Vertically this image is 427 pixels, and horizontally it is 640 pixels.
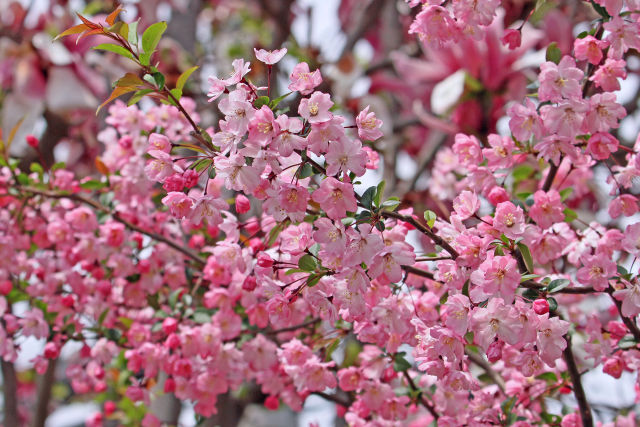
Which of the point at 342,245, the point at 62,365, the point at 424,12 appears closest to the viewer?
the point at 342,245

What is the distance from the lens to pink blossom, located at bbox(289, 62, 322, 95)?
2.71 feet

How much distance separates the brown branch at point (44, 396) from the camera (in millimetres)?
1908

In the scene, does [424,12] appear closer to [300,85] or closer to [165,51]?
[300,85]

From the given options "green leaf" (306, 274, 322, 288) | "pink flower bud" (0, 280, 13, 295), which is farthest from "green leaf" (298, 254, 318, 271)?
"pink flower bud" (0, 280, 13, 295)

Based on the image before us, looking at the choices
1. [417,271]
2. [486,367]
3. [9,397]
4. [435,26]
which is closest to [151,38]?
[435,26]

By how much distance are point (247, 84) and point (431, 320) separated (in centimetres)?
48

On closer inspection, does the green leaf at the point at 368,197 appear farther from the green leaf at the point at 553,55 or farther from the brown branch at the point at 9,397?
the brown branch at the point at 9,397

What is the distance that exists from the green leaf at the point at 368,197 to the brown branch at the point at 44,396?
1.40 m

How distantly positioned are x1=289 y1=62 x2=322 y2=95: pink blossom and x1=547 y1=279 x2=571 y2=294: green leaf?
43cm

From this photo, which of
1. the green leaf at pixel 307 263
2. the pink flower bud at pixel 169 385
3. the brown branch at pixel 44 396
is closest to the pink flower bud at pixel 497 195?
the green leaf at pixel 307 263

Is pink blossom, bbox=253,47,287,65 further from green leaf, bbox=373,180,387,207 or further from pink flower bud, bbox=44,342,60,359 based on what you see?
pink flower bud, bbox=44,342,60,359

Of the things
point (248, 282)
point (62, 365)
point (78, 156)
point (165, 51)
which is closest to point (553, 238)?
point (248, 282)

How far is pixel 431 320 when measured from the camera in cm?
104

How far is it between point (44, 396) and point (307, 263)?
4.67ft
